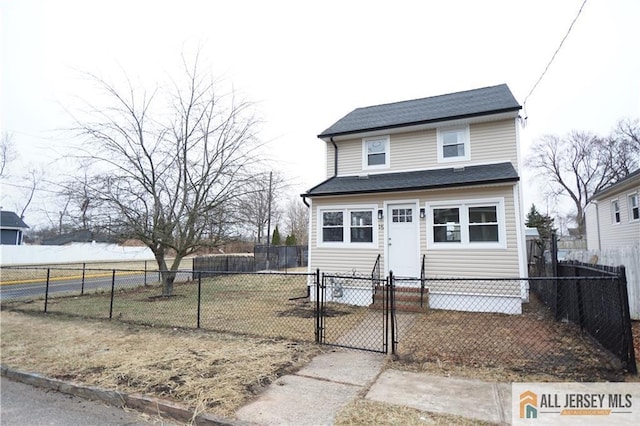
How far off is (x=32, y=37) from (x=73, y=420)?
A: 36.9 ft

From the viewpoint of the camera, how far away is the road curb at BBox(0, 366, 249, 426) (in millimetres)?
3244

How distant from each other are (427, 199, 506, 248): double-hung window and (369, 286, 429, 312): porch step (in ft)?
4.78

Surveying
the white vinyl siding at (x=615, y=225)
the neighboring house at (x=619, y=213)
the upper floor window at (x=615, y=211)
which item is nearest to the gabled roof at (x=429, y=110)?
the neighboring house at (x=619, y=213)

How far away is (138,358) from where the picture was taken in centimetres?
500

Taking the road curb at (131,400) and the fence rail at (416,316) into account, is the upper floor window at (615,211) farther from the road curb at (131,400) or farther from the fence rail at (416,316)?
the road curb at (131,400)

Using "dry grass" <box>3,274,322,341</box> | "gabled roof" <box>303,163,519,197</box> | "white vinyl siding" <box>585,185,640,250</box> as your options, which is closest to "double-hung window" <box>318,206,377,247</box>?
"gabled roof" <box>303,163,519,197</box>

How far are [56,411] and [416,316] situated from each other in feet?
22.4

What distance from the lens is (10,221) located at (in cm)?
3177

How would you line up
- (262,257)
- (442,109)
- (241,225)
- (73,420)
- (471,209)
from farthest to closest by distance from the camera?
(262,257), (241,225), (442,109), (471,209), (73,420)

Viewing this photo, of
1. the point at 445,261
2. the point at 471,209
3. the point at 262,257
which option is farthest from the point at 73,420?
the point at 262,257

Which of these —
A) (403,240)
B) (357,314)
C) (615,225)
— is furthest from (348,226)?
(615,225)

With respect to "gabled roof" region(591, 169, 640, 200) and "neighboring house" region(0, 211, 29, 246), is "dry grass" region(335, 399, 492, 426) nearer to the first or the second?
"gabled roof" region(591, 169, 640, 200)

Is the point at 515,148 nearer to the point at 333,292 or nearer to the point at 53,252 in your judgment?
the point at 333,292

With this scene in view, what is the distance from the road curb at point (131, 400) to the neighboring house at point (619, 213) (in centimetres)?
1511
